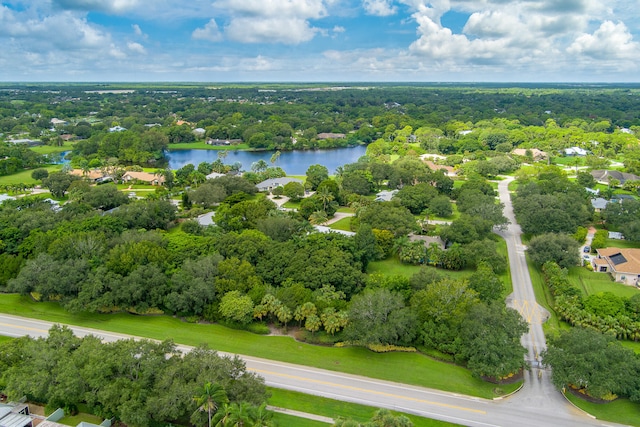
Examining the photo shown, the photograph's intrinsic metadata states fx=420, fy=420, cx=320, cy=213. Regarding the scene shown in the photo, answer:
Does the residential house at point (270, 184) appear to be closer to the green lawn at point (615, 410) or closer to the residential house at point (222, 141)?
the green lawn at point (615, 410)

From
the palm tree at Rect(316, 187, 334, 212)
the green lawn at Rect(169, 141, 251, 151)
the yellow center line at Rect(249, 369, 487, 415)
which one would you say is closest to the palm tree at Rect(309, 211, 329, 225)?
the palm tree at Rect(316, 187, 334, 212)

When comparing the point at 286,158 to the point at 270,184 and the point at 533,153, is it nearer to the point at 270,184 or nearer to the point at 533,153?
the point at 270,184

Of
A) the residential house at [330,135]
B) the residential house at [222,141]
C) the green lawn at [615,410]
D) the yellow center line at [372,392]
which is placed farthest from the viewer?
the residential house at [330,135]

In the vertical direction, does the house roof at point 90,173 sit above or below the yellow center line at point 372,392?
above

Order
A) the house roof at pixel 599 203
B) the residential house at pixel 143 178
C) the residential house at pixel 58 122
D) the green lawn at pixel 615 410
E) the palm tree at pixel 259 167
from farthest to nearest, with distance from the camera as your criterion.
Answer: the residential house at pixel 58 122
the palm tree at pixel 259 167
the residential house at pixel 143 178
the house roof at pixel 599 203
the green lawn at pixel 615 410

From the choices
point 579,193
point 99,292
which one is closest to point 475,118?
point 579,193

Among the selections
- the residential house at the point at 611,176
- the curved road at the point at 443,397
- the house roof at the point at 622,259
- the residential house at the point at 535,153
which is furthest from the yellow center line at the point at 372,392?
the residential house at the point at 535,153
